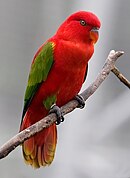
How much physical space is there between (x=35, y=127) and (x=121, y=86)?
5.09 ft

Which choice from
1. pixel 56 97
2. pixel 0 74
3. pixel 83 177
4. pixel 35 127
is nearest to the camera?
pixel 35 127

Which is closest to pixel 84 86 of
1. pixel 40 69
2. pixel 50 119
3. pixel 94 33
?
pixel 40 69

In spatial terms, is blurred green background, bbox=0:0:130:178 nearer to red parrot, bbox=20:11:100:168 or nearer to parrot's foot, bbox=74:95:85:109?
red parrot, bbox=20:11:100:168

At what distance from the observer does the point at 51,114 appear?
6.34 ft

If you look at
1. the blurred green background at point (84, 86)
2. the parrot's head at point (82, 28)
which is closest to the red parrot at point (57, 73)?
the parrot's head at point (82, 28)

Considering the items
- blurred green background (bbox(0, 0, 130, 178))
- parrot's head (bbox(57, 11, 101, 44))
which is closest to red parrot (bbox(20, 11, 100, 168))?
parrot's head (bbox(57, 11, 101, 44))

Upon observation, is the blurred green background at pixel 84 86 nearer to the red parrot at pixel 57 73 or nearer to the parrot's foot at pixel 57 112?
the red parrot at pixel 57 73

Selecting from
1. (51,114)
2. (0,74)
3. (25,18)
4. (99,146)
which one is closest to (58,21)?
(25,18)

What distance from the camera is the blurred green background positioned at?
312cm

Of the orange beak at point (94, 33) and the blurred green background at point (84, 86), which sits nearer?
the orange beak at point (94, 33)

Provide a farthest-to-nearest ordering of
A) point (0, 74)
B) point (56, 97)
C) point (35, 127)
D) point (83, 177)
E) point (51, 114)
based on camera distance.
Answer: point (0, 74) < point (83, 177) < point (56, 97) < point (51, 114) < point (35, 127)

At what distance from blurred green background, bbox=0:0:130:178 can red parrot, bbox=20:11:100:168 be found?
0.93m

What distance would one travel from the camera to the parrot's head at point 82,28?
1989 millimetres

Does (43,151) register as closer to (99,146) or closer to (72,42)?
(72,42)
